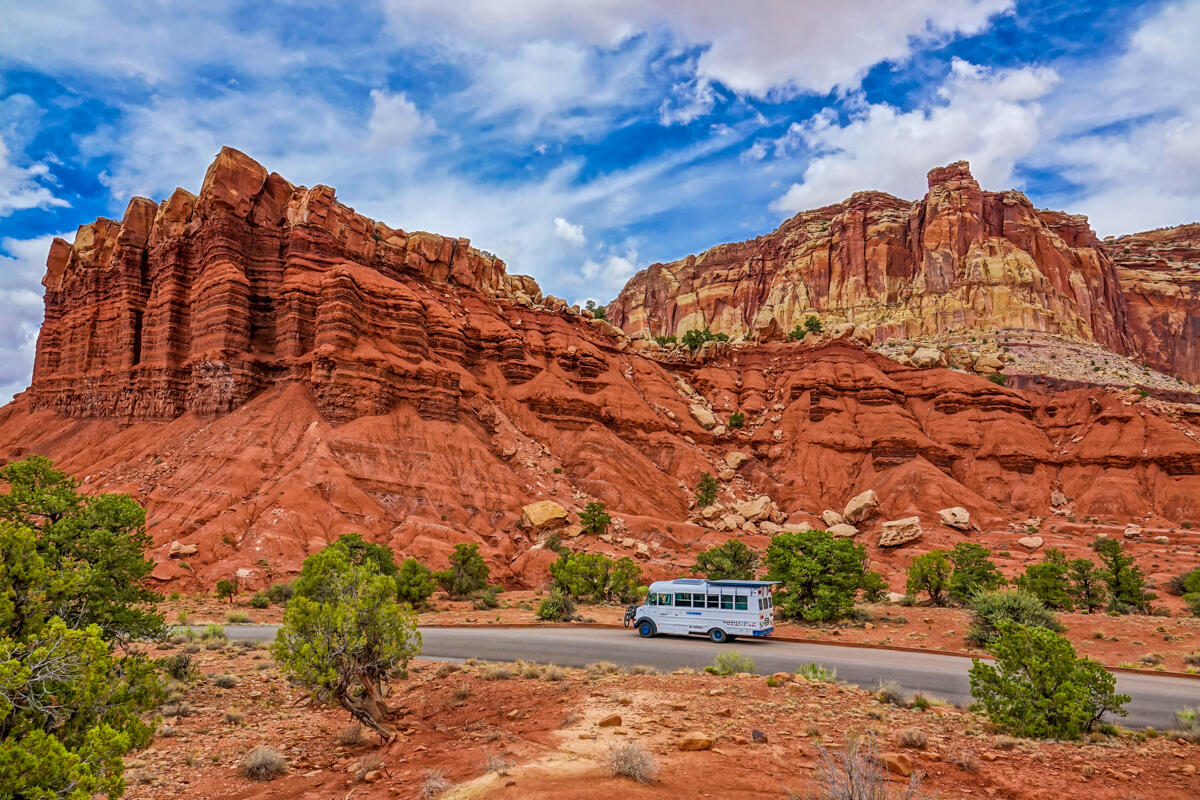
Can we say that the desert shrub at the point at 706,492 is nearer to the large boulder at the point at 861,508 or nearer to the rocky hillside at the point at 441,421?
the rocky hillside at the point at 441,421

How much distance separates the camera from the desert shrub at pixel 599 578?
29875 millimetres

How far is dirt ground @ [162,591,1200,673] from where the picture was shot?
62.9 ft

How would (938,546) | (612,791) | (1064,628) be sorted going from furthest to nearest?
(938,546)
(1064,628)
(612,791)

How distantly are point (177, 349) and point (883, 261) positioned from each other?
113 m

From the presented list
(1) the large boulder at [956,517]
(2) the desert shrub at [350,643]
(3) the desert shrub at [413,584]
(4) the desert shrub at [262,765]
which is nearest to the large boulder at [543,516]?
(3) the desert shrub at [413,584]

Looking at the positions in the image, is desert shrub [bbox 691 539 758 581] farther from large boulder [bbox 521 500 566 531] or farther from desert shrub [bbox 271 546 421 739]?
desert shrub [bbox 271 546 421 739]

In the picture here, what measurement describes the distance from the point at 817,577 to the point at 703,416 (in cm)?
4363

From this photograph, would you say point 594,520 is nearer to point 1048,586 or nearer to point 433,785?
point 1048,586

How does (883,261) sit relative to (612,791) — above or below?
above

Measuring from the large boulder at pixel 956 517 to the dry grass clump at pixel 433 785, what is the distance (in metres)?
54.6

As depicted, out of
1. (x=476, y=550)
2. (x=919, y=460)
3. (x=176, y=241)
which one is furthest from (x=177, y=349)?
(x=919, y=460)

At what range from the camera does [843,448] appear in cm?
6369

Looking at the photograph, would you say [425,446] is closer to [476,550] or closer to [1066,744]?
[476,550]

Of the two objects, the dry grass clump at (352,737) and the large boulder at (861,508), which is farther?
the large boulder at (861,508)
